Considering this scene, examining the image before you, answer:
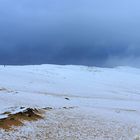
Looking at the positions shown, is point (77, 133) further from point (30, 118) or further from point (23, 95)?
point (23, 95)

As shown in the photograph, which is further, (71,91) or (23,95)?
(71,91)

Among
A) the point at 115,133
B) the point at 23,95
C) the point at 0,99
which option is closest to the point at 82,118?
the point at 115,133

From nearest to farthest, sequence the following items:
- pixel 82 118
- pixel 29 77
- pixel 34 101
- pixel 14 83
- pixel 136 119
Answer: pixel 82 118 → pixel 136 119 → pixel 34 101 → pixel 14 83 → pixel 29 77

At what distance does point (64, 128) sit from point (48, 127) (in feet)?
4.04

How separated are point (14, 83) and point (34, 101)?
19.1 metres

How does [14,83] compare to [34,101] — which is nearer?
[34,101]

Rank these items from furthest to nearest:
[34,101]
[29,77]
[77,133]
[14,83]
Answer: [29,77] → [14,83] → [34,101] → [77,133]

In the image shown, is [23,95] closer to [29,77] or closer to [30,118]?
[30,118]

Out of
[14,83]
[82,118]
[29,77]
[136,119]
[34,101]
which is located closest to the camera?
[82,118]

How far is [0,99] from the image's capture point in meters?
37.4

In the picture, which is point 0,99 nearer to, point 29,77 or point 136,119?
point 136,119

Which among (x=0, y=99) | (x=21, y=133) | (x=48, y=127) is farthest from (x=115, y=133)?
(x=0, y=99)

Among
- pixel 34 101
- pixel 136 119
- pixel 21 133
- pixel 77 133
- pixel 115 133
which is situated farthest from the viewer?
pixel 34 101

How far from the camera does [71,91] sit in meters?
61.3
